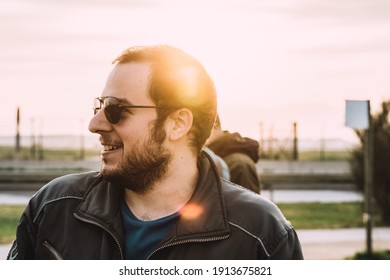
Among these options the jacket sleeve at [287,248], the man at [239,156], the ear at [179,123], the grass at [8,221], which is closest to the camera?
the jacket sleeve at [287,248]

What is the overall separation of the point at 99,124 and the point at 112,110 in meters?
0.07

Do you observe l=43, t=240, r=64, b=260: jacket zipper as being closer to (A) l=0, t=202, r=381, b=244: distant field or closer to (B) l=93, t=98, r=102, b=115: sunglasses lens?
(B) l=93, t=98, r=102, b=115: sunglasses lens

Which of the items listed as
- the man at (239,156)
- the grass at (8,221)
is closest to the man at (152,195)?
the man at (239,156)

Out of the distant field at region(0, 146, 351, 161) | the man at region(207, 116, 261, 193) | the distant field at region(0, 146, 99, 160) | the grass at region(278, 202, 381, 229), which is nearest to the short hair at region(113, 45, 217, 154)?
the man at region(207, 116, 261, 193)

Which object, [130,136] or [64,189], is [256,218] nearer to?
[130,136]

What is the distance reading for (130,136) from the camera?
7.39 ft

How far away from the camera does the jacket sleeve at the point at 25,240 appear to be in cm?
217

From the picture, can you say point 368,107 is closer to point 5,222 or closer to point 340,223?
point 340,223

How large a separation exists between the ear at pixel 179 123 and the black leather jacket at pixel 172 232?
0.19 m

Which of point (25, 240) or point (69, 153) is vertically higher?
point (25, 240)

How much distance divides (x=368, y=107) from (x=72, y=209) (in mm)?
5597

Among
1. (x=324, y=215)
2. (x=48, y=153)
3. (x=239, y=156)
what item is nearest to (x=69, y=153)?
(x=48, y=153)

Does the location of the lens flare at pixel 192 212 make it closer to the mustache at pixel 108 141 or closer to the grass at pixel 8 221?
the mustache at pixel 108 141
